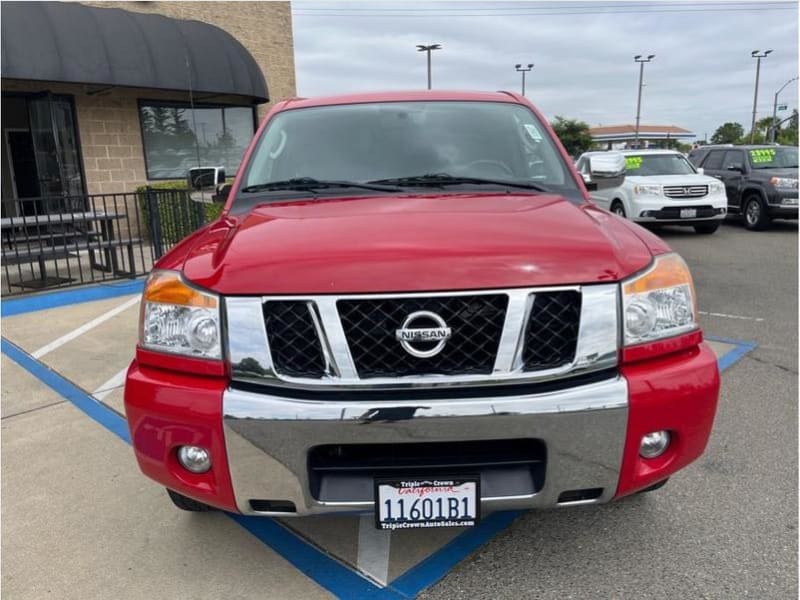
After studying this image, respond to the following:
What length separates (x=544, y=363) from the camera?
1.96 metres

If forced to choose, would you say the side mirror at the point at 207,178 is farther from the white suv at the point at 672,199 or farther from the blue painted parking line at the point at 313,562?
the white suv at the point at 672,199

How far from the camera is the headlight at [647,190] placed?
11562 mm

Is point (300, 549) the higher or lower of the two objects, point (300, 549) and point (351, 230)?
the lower


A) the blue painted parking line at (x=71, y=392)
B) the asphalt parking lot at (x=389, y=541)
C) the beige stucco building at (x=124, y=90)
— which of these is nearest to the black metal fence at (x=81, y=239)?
the beige stucco building at (x=124, y=90)

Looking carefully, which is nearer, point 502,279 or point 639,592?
point 502,279

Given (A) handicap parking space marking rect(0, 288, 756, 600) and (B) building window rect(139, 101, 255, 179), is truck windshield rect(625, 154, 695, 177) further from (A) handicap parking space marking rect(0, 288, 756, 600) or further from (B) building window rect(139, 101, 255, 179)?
(A) handicap parking space marking rect(0, 288, 756, 600)

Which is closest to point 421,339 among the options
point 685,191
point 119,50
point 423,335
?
point 423,335

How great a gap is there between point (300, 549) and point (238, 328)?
3.64 ft

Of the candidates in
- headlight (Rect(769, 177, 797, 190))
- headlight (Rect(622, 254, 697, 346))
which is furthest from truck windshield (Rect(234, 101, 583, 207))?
headlight (Rect(769, 177, 797, 190))

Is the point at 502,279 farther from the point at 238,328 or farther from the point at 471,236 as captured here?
the point at 238,328

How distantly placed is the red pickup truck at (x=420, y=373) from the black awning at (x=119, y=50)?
7589 mm

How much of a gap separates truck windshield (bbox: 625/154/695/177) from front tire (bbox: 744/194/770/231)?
1.79 metres

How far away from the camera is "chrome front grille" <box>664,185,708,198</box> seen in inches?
456

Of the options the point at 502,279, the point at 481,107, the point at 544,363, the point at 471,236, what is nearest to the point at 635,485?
the point at 544,363
